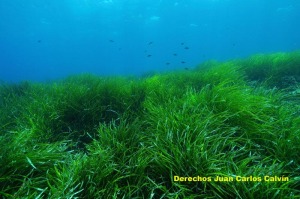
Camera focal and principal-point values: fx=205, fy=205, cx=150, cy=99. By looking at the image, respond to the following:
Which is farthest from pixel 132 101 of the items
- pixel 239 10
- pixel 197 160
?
pixel 239 10

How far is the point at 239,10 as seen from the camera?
51.1 metres

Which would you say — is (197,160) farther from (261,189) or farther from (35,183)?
(35,183)

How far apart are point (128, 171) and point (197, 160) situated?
2.63ft

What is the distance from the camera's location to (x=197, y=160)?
212 cm

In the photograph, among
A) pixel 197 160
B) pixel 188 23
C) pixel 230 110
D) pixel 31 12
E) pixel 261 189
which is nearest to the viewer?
pixel 261 189

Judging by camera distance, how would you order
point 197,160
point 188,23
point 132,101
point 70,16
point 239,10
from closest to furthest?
point 197,160 → point 132,101 → point 70,16 → point 239,10 → point 188,23

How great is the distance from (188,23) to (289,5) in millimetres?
22379

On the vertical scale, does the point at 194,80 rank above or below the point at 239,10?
below

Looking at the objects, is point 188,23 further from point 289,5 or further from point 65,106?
point 65,106

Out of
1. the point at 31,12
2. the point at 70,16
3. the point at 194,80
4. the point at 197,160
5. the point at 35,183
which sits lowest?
the point at 35,183

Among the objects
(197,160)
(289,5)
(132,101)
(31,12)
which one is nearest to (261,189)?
(197,160)

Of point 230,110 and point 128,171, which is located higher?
point 230,110

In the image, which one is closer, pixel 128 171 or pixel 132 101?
pixel 128 171

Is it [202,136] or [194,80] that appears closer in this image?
[202,136]
